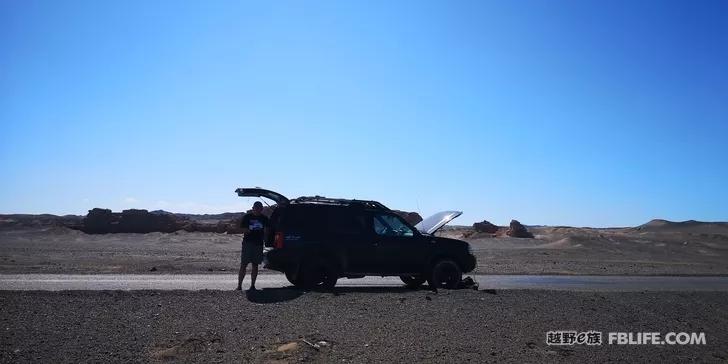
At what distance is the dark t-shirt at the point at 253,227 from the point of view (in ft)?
45.4

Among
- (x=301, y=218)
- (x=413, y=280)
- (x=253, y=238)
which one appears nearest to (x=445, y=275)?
(x=413, y=280)

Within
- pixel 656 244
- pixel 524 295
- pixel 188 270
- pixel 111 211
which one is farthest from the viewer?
pixel 111 211

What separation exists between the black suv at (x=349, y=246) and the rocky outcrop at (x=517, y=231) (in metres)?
38.8

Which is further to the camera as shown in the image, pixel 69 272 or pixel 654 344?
pixel 69 272

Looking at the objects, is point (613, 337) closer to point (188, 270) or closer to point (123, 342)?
point (123, 342)

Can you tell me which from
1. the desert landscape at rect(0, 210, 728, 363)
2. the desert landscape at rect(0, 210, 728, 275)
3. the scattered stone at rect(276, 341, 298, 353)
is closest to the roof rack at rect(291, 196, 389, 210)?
the desert landscape at rect(0, 210, 728, 363)

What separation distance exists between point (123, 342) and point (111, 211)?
48.5 m

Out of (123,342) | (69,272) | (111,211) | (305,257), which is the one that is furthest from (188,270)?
(111,211)

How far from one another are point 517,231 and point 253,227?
42206mm

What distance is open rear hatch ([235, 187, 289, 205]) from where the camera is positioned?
49.1 feet

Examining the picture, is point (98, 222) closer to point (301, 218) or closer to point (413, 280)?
point (301, 218)

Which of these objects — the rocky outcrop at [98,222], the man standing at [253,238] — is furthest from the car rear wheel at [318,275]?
the rocky outcrop at [98,222]

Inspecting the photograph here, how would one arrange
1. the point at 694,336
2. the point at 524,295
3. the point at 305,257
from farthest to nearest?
the point at 305,257 → the point at 524,295 → the point at 694,336

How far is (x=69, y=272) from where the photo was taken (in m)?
19.0
